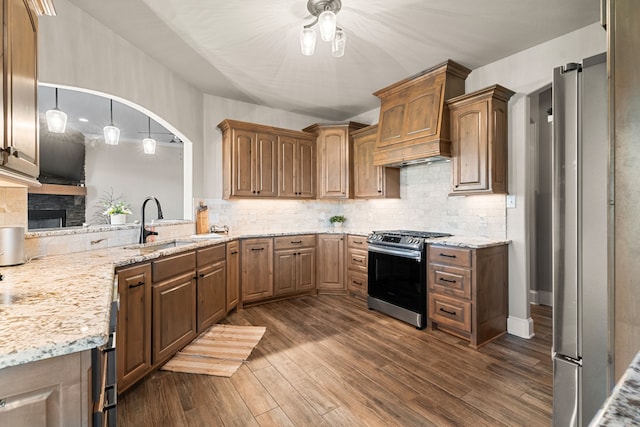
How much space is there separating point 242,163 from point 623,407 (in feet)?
12.5

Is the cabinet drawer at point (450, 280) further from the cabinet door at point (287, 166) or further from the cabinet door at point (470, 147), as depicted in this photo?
the cabinet door at point (287, 166)

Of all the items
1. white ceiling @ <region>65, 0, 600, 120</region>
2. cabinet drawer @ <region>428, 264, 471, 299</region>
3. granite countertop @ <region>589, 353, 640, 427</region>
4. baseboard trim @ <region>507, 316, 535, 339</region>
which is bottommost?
baseboard trim @ <region>507, 316, 535, 339</region>

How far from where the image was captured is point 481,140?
2840 mm

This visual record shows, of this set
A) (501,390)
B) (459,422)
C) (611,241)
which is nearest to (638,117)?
(611,241)

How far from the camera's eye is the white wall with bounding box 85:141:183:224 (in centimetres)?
603

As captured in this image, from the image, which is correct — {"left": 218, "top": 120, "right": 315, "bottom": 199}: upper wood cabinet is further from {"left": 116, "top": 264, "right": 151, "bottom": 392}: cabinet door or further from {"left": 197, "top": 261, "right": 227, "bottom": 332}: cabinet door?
{"left": 116, "top": 264, "right": 151, "bottom": 392}: cabinet door

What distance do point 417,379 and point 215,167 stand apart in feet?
10.8

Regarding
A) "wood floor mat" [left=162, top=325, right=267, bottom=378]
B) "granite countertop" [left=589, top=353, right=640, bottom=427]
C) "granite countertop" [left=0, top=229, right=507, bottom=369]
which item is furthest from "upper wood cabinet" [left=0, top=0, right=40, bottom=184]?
"granite countertop" [left=589, top=353, right=640, bottom=427]

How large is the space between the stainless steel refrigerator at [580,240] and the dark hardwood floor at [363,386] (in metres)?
0.54

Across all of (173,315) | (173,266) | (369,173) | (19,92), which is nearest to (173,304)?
(173,315)

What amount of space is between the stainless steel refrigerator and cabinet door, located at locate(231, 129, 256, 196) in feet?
10.4

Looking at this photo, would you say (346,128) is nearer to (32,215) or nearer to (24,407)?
(24,407)

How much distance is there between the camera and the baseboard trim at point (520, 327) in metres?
2.84

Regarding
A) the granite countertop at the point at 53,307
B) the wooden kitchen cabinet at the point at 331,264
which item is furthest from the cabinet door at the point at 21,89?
the wooden kitchen cabinet at the point at 331,264
